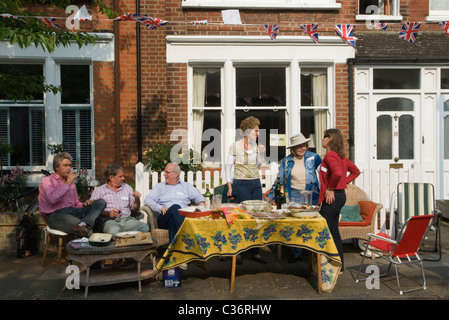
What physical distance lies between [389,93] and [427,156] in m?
1.54

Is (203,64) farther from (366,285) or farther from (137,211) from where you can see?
(366,285)

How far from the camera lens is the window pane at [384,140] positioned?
9.61 m

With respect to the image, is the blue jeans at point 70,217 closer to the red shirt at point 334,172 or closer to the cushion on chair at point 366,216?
the red shirt at point 334,172

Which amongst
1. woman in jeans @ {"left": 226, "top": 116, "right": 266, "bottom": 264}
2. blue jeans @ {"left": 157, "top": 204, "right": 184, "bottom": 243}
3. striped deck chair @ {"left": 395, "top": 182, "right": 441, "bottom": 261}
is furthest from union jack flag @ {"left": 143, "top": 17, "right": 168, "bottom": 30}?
striped deck chair @ {"left": 395, "top": 182, "right": 441, "bottom": 261}

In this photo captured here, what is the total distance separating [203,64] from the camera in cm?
921

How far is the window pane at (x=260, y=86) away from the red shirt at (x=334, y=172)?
3.99 meters

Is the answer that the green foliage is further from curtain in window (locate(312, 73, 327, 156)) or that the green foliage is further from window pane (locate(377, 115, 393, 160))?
window pane (locate(377, 115, 393, 160))

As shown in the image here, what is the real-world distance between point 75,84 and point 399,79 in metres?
6.78

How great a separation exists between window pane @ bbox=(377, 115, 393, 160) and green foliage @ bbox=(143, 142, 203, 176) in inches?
153

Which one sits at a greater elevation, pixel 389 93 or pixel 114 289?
pixel 389 93

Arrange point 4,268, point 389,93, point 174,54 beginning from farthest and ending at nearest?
point 389,93 → point 174,54 → point 4,268

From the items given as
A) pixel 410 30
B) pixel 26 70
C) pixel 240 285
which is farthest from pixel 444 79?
pixel 26 70

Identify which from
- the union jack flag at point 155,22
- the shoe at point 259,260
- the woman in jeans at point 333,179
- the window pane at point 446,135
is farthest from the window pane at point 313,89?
the shoe at point 259,260

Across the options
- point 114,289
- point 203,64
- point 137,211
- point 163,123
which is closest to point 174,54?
point 203,64
